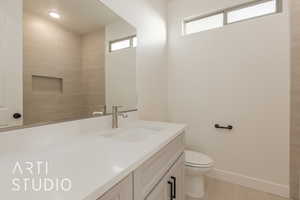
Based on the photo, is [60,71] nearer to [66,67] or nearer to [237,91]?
[66,67]

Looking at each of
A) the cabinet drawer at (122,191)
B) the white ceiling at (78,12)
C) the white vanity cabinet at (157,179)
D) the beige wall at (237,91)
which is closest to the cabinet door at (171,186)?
the white vanity cabinet at (157,179)

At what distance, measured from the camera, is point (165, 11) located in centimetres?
232

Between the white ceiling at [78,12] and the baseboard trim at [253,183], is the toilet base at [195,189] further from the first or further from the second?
the white ceiling at [78,12]

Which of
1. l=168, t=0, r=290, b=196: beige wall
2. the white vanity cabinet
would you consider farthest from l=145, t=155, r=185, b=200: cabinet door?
l=168, t=0, r=290, b=196: beige wall

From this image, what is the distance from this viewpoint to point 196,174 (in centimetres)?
159

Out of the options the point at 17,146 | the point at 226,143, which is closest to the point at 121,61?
the point at 17,146

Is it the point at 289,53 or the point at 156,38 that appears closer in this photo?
the point at 289,53

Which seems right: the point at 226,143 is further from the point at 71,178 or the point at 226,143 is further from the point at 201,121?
the point at 71,178

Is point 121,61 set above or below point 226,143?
above

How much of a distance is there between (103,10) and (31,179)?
1.26 m

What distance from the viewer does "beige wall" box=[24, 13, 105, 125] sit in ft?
2.78

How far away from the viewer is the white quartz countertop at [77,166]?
41 cm

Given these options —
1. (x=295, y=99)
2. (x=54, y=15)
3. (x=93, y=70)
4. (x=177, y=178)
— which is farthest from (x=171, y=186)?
(x=295, y=99)

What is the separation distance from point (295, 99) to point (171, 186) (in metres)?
1.58
